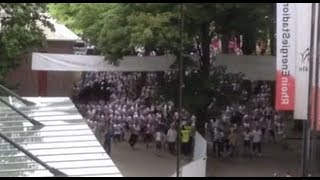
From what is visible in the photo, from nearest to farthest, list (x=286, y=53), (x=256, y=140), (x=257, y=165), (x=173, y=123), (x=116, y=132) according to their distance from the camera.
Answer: (x=286, y=53) < (x=257, y=165) < (x=256, y=140) < (x=173, y=123) < (x=116, y=132)

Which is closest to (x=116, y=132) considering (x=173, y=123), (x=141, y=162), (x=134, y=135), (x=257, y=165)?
(x=134, y=135)

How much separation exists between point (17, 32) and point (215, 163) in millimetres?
7428

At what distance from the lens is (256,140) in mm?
23156

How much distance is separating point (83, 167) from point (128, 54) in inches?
632

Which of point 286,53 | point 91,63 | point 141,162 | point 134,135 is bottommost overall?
point 141,162

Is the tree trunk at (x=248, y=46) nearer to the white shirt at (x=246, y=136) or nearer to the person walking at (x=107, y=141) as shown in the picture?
the white shirt at (x=246, y=136)

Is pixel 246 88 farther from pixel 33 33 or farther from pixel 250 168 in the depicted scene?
pixel 33 33

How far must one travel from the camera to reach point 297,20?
1420 cm

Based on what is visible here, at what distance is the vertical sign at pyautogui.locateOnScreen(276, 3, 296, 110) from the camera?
14617 millimetres

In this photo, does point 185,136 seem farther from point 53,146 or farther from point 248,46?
point 53,146

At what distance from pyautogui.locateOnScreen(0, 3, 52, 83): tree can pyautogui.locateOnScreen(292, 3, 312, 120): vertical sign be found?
380 inches

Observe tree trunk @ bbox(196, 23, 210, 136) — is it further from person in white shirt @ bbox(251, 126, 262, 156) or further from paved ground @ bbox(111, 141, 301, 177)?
person in white shirt @ bbox(251, 126, 262, 156)

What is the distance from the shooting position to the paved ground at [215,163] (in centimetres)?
2035

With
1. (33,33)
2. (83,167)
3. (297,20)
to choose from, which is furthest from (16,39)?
(83,167)
